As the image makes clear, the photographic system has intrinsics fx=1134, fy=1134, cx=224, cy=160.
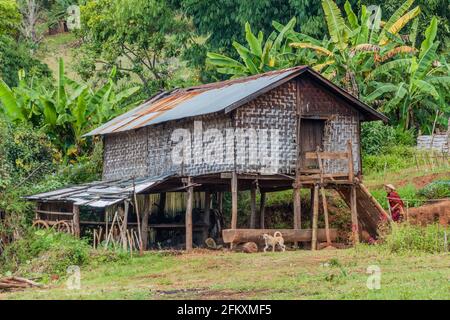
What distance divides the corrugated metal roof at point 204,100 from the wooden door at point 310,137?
1109mm

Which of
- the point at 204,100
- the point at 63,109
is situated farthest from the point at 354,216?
the point at 63,109

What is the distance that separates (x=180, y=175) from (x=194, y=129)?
1284 mm

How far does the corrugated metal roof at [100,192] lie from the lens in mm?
29109

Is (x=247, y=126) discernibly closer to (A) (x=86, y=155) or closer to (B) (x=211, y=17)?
(A) (x=86, y=155)

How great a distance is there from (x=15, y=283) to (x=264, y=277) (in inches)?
206

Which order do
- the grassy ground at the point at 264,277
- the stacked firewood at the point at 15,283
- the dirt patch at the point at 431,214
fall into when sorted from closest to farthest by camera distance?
the grassy ground at the point at 264,277, the stacked firewood at the point at 15,283, the dirt patch at the point at 431,214

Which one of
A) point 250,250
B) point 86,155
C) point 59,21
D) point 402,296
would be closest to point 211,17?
point 86,155

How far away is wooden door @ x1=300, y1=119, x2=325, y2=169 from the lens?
29922 millimetres

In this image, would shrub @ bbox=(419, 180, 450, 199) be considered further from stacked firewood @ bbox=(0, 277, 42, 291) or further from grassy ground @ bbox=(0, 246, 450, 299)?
stacked firewood @ bbox=(0, 277, 42, 291)

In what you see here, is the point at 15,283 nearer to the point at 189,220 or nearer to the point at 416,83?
the point at 189,220

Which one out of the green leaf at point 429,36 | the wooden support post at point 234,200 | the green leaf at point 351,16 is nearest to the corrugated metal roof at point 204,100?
the wooden support post at point 234,200

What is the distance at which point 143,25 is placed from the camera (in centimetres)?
4441

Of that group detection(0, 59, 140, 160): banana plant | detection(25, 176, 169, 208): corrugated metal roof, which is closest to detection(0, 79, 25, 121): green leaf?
detection(0, 59, 140, 160): banana plant
